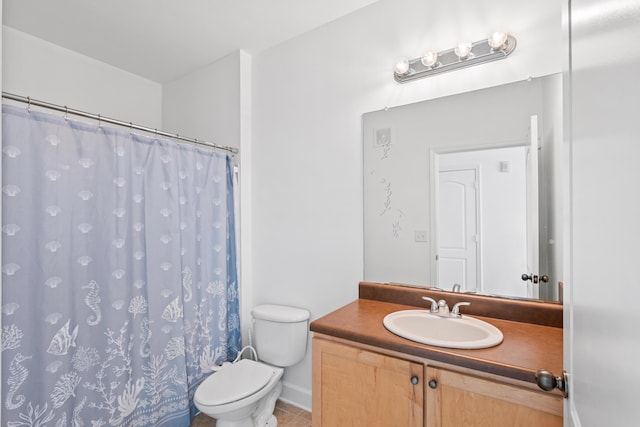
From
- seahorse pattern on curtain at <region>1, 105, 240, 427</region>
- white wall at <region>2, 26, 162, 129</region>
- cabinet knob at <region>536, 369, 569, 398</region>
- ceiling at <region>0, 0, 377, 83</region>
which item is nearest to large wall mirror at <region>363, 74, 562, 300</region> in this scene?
cabinet knob at <region>536, 369, 569, 398</region>

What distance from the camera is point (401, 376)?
3.93ft

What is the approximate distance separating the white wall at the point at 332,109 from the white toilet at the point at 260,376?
15 cm

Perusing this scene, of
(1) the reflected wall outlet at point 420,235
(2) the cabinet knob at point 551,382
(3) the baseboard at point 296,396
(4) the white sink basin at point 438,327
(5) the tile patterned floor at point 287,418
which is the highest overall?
(1) the reflected wall outlet at point 420,235

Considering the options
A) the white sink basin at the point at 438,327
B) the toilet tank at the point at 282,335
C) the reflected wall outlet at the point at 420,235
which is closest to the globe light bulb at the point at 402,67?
the reflected wall outlet at the point at 420,235

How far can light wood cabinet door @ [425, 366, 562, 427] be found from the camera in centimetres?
97

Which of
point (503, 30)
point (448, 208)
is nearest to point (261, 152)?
point (448, 208)

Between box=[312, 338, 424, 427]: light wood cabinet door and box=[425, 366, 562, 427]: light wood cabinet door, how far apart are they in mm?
54

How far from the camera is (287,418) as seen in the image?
6.85 feet

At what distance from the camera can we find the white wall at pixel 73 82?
6.89 ft

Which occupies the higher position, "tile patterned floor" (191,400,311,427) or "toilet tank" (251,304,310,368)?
"toilet tank" (251,304,310,368)

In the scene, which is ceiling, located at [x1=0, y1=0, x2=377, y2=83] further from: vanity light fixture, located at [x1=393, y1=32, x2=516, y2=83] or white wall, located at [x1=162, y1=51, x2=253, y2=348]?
vanity light fixture, located at [x1=393, y1=32, x2=516, y2=83]

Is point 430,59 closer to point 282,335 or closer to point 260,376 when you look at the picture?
point 282,335

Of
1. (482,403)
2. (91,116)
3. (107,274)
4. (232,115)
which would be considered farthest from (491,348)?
(232,115)

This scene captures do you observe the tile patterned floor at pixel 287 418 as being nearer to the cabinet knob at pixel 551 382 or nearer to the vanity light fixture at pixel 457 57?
the cabinet knob at pixel 551 382
